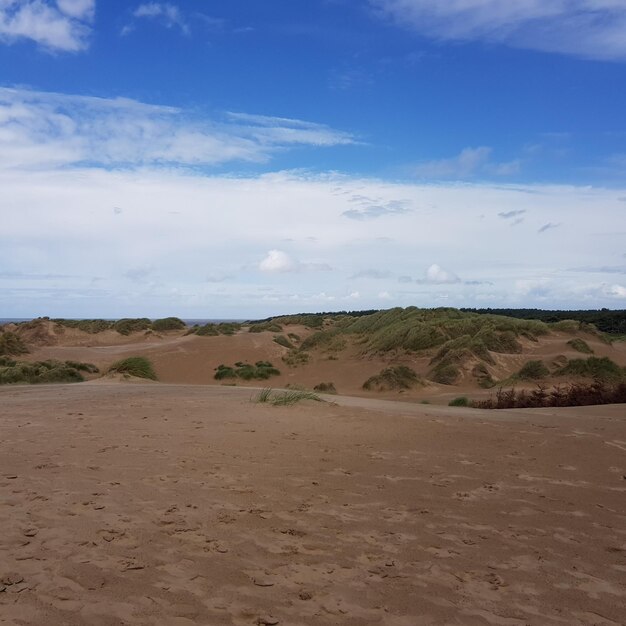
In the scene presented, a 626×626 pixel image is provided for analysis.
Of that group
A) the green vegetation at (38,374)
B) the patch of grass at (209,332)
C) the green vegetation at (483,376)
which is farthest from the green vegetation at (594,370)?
the patch of grass at (209,332)

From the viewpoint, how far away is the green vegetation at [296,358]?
109ft

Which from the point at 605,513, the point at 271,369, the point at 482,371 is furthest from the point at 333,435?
the point at 271,369

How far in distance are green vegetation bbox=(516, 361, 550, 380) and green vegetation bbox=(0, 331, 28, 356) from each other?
1008 inches

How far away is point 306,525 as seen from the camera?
5.21 m

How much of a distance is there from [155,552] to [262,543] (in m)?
0.82

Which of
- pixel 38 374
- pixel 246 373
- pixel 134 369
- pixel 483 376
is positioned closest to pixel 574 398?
pixel 483 376

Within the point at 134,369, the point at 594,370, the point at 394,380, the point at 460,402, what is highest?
the point at 594,370

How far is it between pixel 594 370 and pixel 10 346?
28.8 metres

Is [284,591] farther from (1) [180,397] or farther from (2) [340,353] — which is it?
(2) [340,353]

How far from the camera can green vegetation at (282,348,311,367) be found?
109 feet

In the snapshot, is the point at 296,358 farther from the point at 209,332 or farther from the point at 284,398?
the point at 284,398

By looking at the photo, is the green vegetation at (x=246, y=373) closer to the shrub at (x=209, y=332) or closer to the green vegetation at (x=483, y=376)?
the green vegetation at (x=483, y=376)

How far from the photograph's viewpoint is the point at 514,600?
3.95 metres

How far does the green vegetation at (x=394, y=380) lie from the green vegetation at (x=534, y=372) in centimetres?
407
